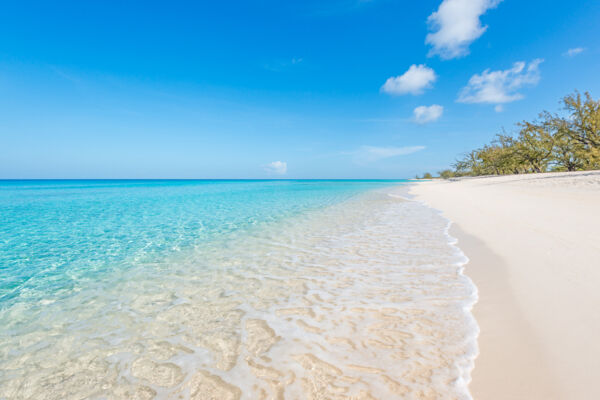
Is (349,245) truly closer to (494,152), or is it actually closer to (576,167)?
(576,167)

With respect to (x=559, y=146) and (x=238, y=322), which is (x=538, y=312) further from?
(x=559, y=146)

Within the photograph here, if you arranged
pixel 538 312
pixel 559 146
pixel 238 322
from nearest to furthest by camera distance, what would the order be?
pixel 538 312 → pixel 238 322 → pixel 559 146

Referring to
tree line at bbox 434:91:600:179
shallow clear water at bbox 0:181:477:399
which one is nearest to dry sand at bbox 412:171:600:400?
shallow clear water at bbox 0:181:477:399

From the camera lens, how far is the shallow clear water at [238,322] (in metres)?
2.45

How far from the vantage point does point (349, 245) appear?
7277mm

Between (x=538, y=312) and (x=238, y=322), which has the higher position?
(x=538, y=312)

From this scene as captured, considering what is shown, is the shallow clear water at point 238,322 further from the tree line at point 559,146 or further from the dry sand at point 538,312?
the tree line at point 559,146

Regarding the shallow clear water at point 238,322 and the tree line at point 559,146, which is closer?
the shallow clear water at point 238,322

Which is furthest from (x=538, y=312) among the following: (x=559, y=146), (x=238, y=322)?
(x=559, y=146)

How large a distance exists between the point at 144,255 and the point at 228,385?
5.72 m

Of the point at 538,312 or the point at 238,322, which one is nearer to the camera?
the point at 538,312

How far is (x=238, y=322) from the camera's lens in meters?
3.56

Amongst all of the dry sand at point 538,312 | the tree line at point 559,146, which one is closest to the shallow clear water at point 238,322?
the dry sand at point 538,312

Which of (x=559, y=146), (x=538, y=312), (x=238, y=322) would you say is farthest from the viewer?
(x=559, y=146)
